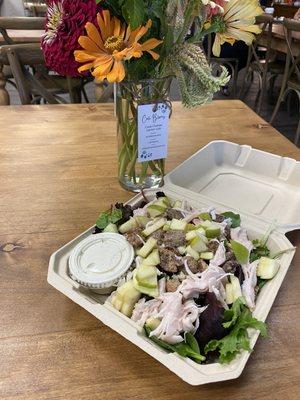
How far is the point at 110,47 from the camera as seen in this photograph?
0.50 meters

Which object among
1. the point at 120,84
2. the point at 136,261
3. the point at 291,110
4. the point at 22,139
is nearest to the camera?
the point at 136,261

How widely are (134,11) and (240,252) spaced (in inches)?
13.3

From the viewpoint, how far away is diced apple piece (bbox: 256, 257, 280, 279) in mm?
472

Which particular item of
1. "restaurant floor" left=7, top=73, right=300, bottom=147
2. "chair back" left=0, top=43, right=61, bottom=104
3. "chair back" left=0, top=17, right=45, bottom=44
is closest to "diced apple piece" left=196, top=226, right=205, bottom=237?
"chair back" left=0, top=43, right=61, bottom=104

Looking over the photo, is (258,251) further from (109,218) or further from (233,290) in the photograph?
(109,218)

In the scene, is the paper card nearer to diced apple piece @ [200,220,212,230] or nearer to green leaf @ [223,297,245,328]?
diced apple piece @ [200,220,212,230]

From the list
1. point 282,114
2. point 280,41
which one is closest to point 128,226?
point 280,41

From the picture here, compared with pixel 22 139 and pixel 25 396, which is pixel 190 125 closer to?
pixel 22 139

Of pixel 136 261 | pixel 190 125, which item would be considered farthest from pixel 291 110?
pixel 136 261

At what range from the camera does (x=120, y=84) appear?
59cm

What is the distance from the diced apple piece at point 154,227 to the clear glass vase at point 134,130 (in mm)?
156

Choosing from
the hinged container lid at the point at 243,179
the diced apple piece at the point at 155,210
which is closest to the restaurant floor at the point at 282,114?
the hinged container lid at the point at 243,179

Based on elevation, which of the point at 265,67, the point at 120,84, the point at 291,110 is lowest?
the point at 291,110

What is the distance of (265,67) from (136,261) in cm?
257
